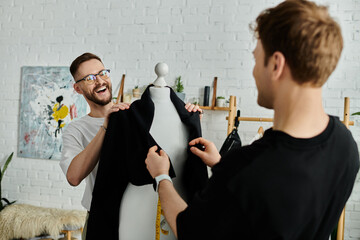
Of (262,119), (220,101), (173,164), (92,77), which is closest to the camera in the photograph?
(173,164)

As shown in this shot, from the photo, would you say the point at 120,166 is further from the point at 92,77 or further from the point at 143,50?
the point at 143,50

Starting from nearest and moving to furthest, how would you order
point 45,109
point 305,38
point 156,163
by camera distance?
point 305,38 < point 156,163 < point 45,109

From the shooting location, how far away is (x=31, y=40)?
4254 millimetres

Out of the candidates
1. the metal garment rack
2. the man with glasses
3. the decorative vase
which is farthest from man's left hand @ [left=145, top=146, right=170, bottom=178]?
the decorative vase

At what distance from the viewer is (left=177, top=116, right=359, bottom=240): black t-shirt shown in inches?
33.2

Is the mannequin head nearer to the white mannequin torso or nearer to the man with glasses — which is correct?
the white mannequin torso

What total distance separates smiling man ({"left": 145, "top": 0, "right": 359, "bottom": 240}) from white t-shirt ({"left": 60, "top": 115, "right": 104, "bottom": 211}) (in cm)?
96

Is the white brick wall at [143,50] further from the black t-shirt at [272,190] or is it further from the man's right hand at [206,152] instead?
the black t-shirt at [272,190]

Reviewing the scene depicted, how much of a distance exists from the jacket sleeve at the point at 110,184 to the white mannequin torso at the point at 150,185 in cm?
3

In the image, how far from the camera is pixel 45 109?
4211 millimetres

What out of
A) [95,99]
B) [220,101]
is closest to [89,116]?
[95,99]

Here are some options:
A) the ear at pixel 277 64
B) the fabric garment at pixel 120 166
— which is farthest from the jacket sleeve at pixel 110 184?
the ear at pixel 277 64

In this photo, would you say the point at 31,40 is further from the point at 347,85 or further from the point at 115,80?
the point at 347,85

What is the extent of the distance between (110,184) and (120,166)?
0.27ft
